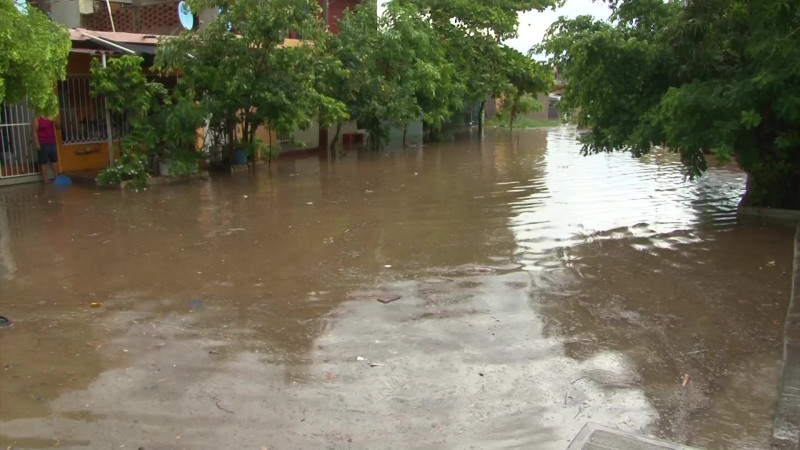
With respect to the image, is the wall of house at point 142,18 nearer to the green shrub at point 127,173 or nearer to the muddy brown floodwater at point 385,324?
the green shrub at point 127,173

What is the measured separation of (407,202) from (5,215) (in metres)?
6.46

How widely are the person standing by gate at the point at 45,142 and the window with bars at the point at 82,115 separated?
104 centimetres

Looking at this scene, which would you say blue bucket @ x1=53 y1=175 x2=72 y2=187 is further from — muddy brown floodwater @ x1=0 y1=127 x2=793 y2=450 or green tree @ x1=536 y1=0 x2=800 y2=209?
green tree @ x1=536 y1=0 x2=800 y2=209

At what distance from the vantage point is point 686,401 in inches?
187

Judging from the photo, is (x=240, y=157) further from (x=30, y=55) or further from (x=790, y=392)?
(x=790, y=392)

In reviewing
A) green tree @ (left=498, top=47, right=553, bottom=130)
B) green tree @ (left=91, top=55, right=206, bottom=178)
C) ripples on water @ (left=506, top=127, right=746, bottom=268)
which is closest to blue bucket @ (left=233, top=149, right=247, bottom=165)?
green tree @ (left=91, top=55, right=206, bottom=178)

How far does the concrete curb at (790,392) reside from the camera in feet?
13.6

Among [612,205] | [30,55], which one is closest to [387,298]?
[30,55]

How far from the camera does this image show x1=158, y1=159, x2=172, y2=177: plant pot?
14470 millimetres

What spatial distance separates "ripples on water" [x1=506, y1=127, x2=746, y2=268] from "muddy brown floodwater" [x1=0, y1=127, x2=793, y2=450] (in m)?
0.09

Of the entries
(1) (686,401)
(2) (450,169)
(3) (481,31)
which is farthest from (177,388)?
(3) (481,31)

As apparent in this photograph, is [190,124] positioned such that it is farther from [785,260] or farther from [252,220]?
[785,260]

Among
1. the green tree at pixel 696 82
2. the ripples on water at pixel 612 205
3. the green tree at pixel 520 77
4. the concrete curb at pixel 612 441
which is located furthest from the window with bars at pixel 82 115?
the green tree at pixel 520 77

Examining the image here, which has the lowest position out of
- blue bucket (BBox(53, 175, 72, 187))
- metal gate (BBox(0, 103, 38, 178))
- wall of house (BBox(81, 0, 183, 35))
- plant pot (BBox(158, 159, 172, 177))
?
blue bucket (BBox(53, 175, 72, 187))
